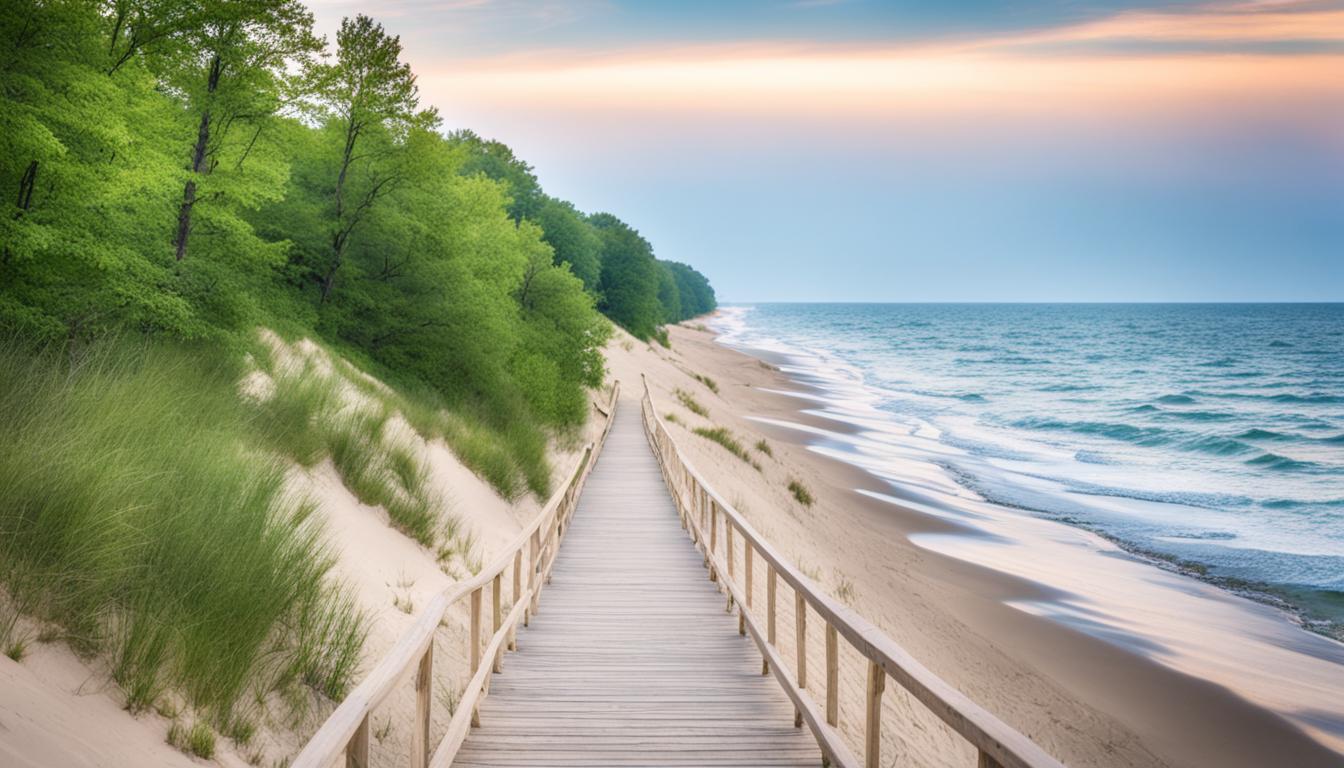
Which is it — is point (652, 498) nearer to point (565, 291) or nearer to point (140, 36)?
point (140, 36)

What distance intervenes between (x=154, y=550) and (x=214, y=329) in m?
7.53

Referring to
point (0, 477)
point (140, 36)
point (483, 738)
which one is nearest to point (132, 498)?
point (0, 477)

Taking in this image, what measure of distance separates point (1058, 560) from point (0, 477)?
58.3ft

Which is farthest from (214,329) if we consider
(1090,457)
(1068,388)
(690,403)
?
(1068,388)

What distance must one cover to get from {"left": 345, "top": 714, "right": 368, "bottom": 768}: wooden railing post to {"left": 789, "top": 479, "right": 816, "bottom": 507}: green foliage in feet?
55.9

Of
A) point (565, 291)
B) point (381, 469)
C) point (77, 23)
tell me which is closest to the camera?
point (77, 23)

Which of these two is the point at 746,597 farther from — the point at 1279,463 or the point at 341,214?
the point at 1279,463

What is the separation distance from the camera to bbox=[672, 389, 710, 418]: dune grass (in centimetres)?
3499

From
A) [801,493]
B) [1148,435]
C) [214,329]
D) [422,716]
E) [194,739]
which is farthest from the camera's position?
[1148,435]

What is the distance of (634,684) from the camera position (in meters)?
6.14

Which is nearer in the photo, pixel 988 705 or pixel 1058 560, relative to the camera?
pixel 988 705

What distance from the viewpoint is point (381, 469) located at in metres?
10.5

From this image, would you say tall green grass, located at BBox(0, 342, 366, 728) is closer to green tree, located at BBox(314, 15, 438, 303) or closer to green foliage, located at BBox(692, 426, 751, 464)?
green tree, located at BBox(314, 15, 438, 303)

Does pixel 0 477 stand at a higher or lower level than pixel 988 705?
higher
